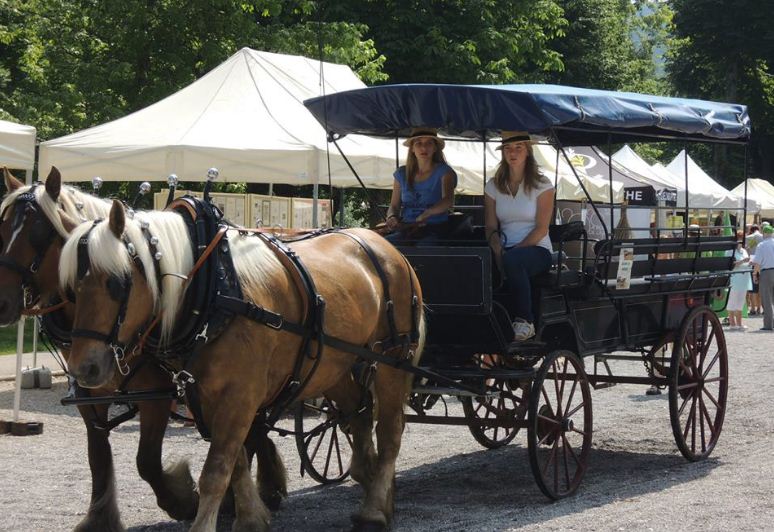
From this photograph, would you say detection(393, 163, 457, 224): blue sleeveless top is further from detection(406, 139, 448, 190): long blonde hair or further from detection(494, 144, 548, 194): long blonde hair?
detection(494, 144, 548, 194): long blonde hair

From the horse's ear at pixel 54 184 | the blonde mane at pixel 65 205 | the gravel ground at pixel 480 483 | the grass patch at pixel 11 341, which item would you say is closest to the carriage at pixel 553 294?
the gravel ground at pixel 480 483

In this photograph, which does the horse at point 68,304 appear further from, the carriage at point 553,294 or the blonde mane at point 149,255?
the carriage at point 553,294

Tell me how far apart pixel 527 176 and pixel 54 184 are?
2888 mm

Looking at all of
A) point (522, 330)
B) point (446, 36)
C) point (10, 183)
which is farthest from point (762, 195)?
point (10, 183)

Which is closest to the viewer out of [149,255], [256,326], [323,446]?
[149,255]

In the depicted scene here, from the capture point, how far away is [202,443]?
9.06m

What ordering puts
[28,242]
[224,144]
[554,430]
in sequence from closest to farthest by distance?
[28,242], [554,430], [224,144]

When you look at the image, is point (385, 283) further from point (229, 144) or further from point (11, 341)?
point (11, 341)

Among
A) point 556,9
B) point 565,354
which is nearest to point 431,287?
point 565,354

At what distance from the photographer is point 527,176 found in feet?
23.8

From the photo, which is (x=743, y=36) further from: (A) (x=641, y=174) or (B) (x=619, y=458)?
(B) (x=619, y=458)

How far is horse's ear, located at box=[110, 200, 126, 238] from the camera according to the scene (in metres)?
4.90

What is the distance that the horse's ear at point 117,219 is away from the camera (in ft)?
16.1

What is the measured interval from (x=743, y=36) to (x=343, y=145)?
111 ft
